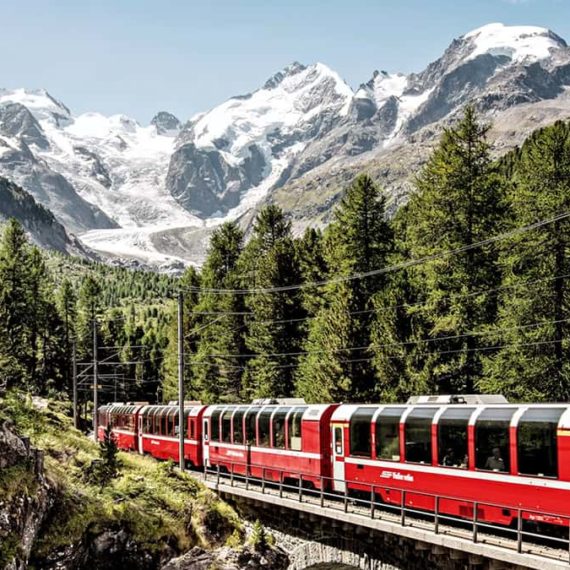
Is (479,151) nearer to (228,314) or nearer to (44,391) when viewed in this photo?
(228,314)

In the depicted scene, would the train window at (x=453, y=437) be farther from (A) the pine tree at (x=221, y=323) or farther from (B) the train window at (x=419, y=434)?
(A) the pine tree at (x=221, y=323)

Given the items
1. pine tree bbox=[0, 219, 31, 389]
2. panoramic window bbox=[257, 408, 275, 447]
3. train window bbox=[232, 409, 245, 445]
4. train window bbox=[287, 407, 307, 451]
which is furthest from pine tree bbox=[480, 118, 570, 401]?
pine tree bbox=[0, 219, 31, 389]

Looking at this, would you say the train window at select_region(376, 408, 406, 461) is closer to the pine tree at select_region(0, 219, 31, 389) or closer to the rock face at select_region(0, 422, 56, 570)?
the rock face at select_region(0, 422, 56, 570)

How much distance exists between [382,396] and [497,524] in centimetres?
2233

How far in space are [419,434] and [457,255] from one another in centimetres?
1589

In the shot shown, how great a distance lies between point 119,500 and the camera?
96.5 ft

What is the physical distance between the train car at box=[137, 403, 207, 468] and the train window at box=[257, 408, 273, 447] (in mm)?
8136

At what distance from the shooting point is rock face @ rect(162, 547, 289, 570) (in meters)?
28.5

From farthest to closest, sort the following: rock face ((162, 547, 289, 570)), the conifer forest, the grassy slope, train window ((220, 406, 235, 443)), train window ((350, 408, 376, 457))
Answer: train window ((220, 406, 235, 443)) < the conifer forest < train window ((350, 408, 376, 457)) < rock face ((162, 547, 289, 570)) < the grassy slope

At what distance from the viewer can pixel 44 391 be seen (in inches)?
3932

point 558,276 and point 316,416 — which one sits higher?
point 558,276

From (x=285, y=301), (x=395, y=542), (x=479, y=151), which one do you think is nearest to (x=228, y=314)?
(x=285, y=301)

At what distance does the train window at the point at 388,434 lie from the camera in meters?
29.5

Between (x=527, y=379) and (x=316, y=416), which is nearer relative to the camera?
(x=316, y=416)
